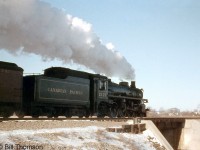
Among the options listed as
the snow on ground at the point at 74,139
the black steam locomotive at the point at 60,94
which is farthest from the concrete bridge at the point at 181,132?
the snow on ground at the point at 74,139

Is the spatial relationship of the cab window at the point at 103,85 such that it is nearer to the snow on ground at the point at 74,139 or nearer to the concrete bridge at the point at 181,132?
the concrete bridge at the point at 181,132

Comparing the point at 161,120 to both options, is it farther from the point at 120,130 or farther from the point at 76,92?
the point at 120,130

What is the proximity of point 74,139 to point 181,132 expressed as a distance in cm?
1351

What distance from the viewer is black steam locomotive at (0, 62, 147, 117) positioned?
15032mm

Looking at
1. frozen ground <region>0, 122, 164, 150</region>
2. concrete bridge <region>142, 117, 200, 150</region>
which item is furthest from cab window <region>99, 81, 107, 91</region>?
frozen ground <region>0, 122, 164, 150</region>

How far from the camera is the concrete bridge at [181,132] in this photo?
788 inches

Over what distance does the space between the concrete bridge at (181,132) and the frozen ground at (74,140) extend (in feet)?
23.8

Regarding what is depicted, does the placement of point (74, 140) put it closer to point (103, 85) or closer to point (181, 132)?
point (103, 85)

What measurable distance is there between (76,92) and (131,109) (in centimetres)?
684

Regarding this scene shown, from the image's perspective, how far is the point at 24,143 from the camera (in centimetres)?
829

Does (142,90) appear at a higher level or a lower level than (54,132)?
higher

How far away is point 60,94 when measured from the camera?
17.4 meters

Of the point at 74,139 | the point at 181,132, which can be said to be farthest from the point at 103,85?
the point at 74,139

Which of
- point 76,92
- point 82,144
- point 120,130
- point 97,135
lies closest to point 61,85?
point 76,92
